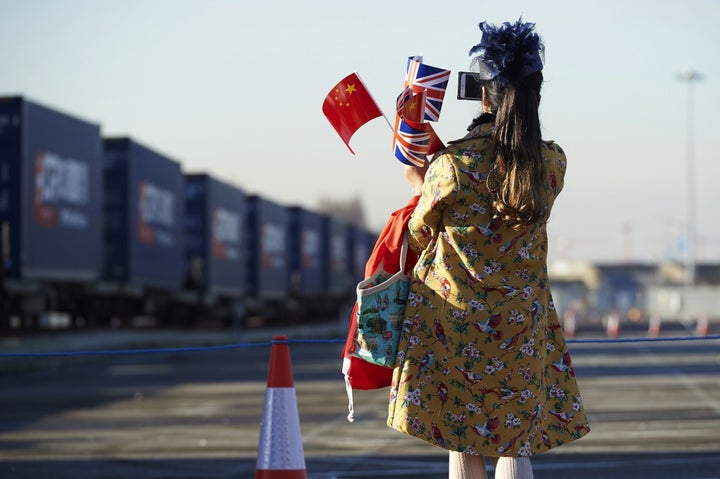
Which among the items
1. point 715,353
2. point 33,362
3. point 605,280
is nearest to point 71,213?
point 33,362

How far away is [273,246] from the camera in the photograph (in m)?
48.9

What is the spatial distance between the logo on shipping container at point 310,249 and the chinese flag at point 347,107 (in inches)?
1914

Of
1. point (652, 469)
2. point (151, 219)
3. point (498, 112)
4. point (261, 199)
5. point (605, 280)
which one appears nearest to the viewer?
point (498, 112)

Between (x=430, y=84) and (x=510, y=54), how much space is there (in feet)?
1.20

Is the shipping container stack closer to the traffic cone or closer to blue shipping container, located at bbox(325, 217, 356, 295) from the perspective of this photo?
the traffic cone

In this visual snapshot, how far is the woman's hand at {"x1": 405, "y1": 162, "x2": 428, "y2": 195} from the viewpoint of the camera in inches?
182

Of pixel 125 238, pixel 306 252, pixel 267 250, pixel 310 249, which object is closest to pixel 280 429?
pixel 125 238

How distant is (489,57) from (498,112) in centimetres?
21

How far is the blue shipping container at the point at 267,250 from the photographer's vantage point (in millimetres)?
46688

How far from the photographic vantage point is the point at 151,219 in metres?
34.1

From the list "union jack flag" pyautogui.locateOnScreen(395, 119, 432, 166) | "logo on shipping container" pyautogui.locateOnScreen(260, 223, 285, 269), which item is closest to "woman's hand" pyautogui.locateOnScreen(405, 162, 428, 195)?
"union jack flag" pyautogui.locateOnScreen(395, 119, 432, 166)

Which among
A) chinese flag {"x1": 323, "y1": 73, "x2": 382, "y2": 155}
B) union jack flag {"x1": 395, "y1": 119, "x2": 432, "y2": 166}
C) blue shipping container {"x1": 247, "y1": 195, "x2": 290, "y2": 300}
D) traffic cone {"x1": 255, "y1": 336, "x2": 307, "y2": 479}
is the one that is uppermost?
blue shipping container {"x1": 247, "y1": 195, "x2": 290, "y2": 300}

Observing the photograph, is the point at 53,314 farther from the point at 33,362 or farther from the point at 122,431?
the point at 122,431

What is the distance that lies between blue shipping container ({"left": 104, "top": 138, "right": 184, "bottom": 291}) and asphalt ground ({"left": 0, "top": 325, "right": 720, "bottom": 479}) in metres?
6.80
